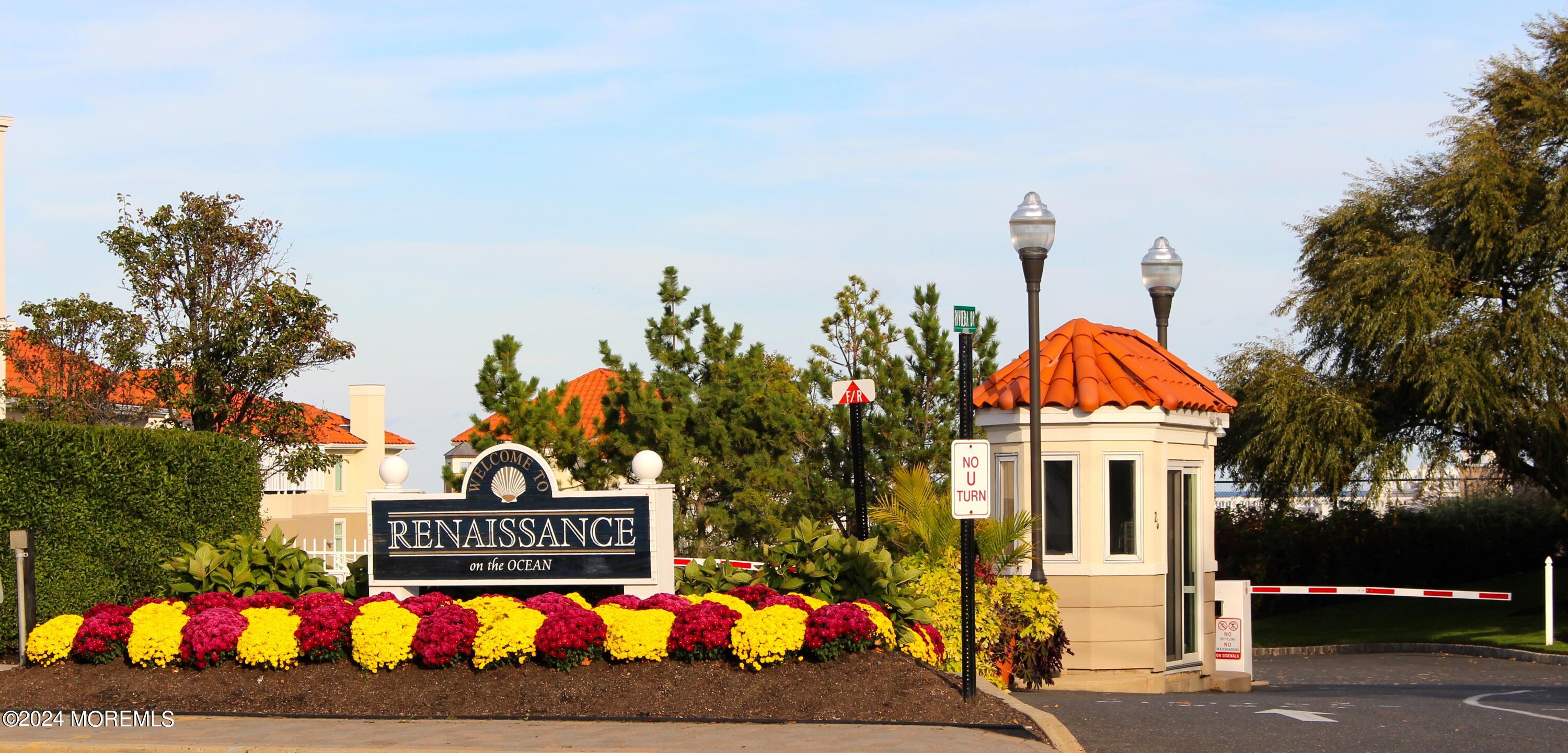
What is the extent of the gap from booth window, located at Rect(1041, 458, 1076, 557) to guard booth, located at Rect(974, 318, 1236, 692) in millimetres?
10

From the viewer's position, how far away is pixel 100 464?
44.4 feet

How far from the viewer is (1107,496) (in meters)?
13.7

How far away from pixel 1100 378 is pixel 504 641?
6423 millimetres

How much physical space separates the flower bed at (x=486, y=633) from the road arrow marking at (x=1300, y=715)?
2.60 m

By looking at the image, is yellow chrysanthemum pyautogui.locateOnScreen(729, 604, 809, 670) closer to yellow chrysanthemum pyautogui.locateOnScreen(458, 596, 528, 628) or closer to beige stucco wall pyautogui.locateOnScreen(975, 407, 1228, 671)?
yellow chrysanthemum pyautogui.locateOnScreen(458, 596, 528, 628)

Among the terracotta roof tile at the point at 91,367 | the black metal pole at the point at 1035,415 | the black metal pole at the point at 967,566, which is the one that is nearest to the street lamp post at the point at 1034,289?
the black metal pole at the point at 1035,415

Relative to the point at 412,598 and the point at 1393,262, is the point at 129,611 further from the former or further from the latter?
the point at 1393,262

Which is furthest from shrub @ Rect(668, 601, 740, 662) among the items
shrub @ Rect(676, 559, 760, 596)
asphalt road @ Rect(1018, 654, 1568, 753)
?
asphalt road @ Rect(1018, 654, 1568, 753)

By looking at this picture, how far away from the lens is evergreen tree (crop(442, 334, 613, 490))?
841 inches

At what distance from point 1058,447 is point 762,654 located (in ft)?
15.6

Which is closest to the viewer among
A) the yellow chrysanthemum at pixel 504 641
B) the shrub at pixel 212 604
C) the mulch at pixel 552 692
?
the mulch at pixel 552 692

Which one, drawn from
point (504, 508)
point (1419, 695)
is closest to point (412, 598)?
point (504, 508)

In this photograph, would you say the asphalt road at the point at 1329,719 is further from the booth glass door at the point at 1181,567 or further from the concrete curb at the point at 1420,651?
the concrete curb at the point at 1420,651

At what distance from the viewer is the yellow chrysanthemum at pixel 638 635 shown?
10.5 meters
